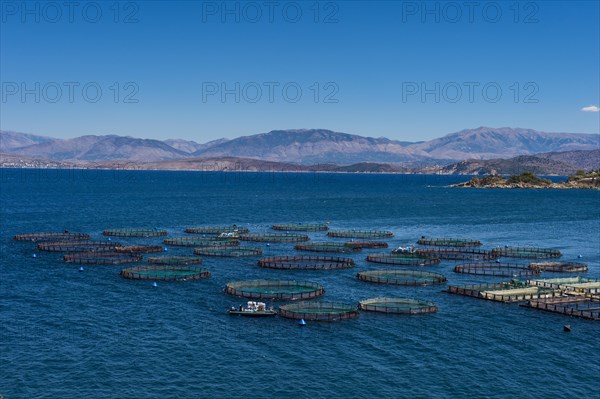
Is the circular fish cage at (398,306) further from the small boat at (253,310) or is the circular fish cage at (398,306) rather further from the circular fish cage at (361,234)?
the circular fish cage at (361,234)

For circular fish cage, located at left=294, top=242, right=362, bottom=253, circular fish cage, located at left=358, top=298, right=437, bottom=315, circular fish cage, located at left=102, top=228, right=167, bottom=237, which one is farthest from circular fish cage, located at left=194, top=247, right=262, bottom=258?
circular fish cage, located at left=358, top=298, right=437, bottom=315

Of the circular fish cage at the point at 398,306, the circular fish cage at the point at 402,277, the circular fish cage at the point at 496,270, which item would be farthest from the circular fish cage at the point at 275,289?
the circular fish cage at the point at 496,270

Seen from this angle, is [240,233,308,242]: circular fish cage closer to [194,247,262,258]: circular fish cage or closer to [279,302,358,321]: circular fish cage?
[194,247,262,258]: circular fish cage

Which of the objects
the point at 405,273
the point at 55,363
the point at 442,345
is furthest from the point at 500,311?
the point at 55,363

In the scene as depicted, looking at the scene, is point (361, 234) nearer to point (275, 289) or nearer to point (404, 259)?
point (404, 259)

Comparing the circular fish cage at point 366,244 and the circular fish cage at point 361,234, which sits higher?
the circular fish cage at point 361,234

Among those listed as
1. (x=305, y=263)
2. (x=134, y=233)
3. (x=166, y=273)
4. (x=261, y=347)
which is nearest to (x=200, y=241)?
(x=134, y=233)
